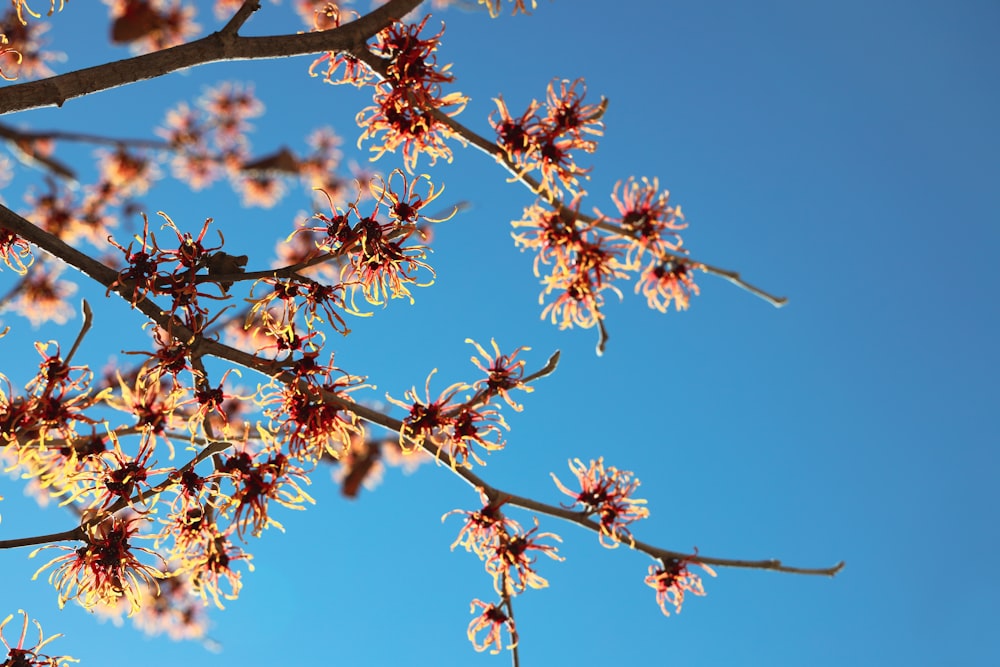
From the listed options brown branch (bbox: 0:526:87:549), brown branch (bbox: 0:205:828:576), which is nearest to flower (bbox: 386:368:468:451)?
brown branch (bbox: 0:205:828:576)

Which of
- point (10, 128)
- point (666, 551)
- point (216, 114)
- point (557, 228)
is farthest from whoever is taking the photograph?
point (216, 114)

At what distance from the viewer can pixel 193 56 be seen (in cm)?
→ 239

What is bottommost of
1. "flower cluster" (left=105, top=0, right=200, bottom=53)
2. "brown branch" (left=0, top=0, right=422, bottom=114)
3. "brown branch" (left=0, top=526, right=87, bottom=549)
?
"brown branch" (left=0, top=526, right=87, bottom=549)

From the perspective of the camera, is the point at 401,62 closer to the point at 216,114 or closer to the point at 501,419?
the point at 501,419

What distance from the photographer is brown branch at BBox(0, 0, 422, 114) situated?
2182 mm

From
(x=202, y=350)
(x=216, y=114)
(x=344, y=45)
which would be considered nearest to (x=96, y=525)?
(x=202, y=350)

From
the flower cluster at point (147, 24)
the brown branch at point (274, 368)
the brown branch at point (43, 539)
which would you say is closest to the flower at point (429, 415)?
the brown branch at point (274, 368)

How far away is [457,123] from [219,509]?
5.67 ft

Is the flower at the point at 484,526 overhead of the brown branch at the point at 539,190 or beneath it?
beneath

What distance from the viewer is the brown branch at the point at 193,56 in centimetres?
218

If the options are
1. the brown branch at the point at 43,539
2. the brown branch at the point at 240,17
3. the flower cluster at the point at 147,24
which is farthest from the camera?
the flower cluster at the point at 147,24

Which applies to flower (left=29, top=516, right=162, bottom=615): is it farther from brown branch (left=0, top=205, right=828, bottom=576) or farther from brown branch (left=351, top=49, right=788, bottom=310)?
brown branch (left=351, top=49, right=788, bottom=310)

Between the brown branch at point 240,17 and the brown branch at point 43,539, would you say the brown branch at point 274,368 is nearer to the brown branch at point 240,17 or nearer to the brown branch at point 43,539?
the brown branch at point 43,539

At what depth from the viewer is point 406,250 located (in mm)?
2564
